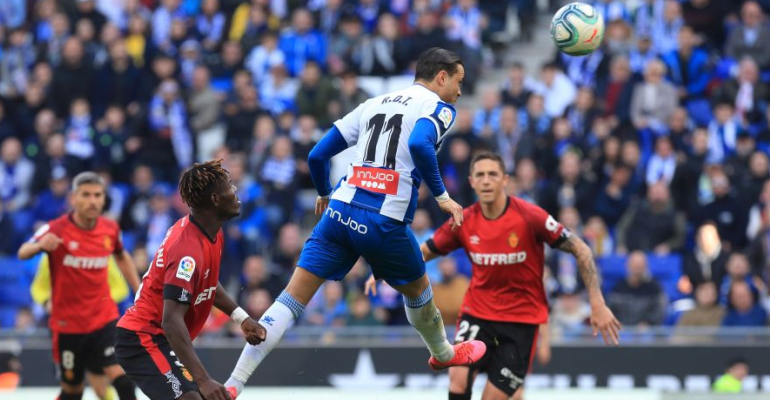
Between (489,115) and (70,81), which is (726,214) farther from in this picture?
(70,81)

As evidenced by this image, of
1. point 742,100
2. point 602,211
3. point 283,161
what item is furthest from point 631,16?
point 283,161

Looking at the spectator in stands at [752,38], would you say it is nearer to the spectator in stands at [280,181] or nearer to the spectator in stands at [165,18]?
the spectator in stands at [280,181]

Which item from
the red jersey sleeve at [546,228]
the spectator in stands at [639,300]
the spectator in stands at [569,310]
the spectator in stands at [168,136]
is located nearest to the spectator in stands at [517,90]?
the spectator in stands at [639,300]

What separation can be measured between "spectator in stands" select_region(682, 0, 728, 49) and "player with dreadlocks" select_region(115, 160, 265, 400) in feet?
39.3

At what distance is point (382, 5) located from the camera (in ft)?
68.0

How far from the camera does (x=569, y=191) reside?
55.6 ft

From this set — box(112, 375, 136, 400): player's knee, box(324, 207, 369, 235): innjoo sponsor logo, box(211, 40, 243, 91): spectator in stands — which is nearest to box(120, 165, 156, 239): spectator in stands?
box(211, 40, 243, 91): spectator in stands

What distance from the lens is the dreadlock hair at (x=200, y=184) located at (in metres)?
8.52

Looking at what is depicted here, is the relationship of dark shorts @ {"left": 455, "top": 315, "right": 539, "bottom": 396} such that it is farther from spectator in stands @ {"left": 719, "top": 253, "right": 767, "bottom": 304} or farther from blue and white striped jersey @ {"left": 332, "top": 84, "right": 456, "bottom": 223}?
spectator in stands @ {"left": 719, "top": 253, "right": 767, "bottom": 304}

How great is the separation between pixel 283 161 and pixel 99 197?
21.6ft

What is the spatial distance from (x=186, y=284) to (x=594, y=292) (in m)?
3.48

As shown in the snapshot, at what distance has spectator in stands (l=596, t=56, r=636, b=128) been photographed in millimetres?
17938

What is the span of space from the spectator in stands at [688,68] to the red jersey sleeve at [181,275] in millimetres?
11308

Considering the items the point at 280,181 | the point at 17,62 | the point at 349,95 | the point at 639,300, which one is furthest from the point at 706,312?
the point at 17,62
